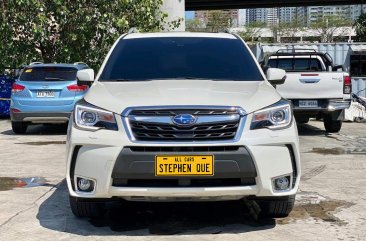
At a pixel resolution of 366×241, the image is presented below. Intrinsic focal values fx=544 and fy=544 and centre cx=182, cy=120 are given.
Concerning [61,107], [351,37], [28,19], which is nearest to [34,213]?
[61,107]

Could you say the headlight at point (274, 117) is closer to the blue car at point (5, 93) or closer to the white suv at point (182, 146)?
the white suv at point (182, 146)

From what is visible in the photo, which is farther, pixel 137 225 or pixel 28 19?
pixel 28 19

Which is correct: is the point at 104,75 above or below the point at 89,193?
above

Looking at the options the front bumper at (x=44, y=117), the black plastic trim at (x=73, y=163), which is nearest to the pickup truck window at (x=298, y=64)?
the front bumper at (x=44, y=117)

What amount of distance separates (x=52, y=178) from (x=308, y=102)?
624 centimetres

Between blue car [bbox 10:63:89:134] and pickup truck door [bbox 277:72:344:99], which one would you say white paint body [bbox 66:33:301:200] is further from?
pickup truck door [bbox 277:72:344:99]

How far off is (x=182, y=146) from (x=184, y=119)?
214 mm

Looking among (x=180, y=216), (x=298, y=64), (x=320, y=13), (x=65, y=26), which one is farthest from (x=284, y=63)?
(x=320, y=13)

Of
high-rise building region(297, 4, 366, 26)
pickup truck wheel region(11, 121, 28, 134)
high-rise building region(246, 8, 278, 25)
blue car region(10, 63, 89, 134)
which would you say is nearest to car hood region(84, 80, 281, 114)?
blue car region(10, 63, 89, 134)

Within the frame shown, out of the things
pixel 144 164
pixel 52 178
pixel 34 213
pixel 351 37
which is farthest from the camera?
pixel 351 37

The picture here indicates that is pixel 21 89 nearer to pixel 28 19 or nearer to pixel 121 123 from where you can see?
pixel 28 19

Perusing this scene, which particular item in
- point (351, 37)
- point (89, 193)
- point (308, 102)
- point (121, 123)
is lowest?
point (351, 37)

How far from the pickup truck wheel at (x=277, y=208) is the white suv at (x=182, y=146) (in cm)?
6

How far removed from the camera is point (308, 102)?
11.4m
